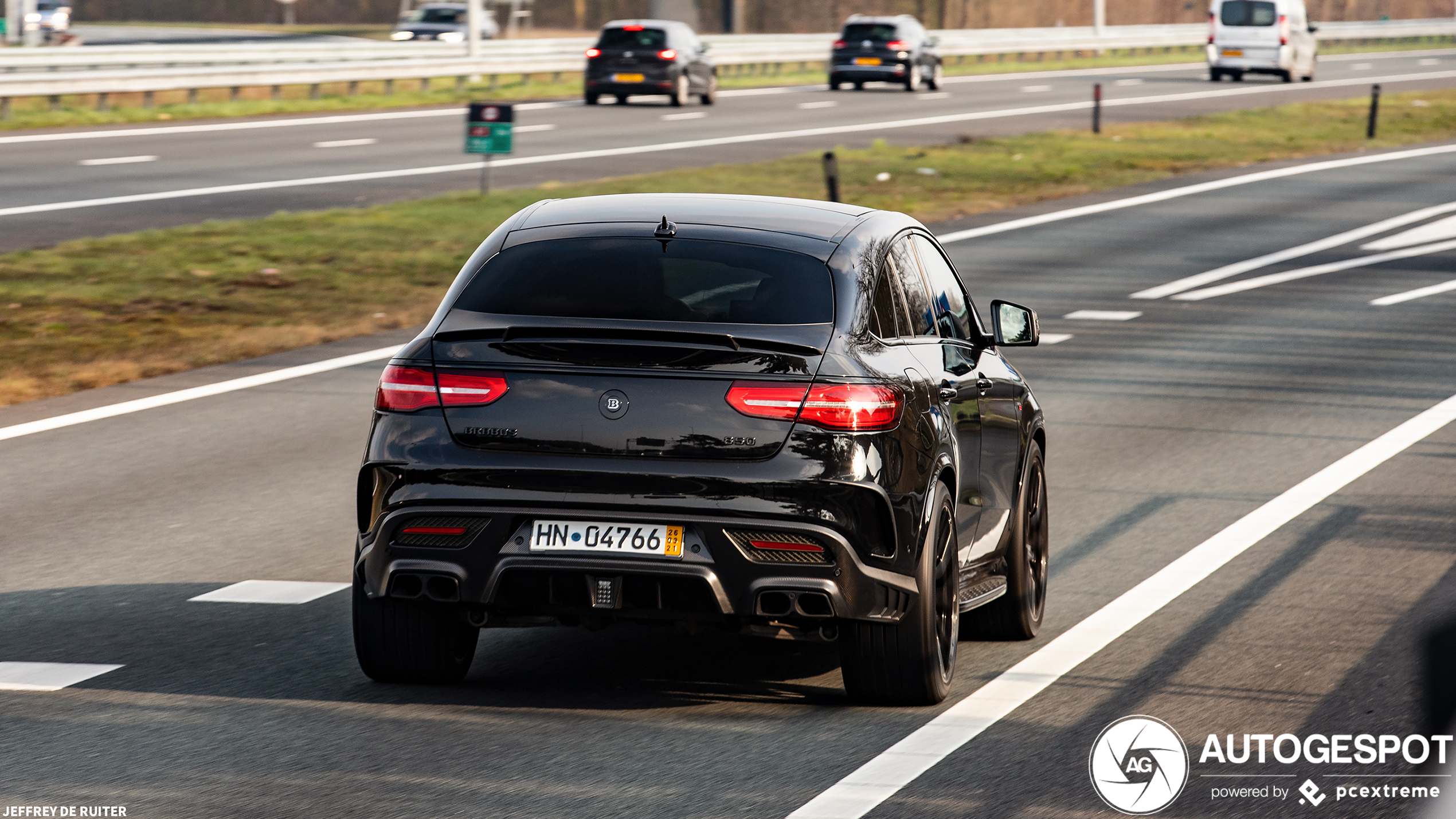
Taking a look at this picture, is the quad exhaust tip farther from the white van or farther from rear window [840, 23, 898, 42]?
the white van

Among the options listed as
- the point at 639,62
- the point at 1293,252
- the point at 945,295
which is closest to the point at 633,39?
the point at 639,62

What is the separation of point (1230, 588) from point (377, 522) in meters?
3.79

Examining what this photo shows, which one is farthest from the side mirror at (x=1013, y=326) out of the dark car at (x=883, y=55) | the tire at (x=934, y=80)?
the tire at (x=934, y=80)

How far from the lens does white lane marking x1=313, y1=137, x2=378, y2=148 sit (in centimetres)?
3350

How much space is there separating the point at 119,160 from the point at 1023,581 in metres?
24.4

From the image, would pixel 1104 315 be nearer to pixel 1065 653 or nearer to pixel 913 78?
pixel 1065 653

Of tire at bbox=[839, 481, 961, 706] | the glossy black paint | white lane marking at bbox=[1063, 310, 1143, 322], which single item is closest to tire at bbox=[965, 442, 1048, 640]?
tire at bbox=[839, 481, 961, 706]

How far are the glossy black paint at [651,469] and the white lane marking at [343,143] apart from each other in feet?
91.3

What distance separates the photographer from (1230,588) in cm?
850

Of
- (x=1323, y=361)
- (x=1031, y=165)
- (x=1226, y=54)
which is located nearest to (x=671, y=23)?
(x=1031, y=165)

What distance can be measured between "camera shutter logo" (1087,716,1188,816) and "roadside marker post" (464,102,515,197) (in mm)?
18402

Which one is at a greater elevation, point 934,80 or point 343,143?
point 343,143

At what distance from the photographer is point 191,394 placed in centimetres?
1370

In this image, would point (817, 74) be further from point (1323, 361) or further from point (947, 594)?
point (947, 594)
